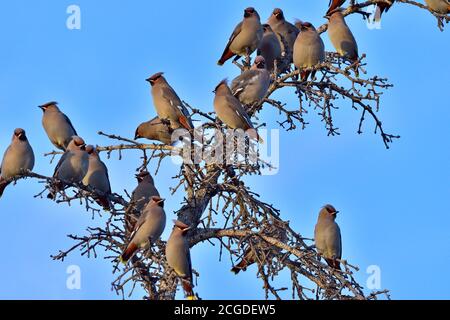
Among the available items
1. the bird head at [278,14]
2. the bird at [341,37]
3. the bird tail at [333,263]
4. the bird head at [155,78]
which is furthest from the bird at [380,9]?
the bird tail at [333,263]

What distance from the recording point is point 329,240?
9.04 meters

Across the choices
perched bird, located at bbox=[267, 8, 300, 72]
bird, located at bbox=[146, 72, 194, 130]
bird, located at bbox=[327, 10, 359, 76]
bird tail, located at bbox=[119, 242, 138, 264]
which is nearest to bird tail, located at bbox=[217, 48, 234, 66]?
perched bird, located at bbox=[267, 8, 300, 72]

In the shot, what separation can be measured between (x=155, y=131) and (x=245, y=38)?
1.24 metres

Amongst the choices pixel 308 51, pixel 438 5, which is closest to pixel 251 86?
pixel 308 51

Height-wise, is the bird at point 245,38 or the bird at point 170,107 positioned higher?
the bird at point 245,38

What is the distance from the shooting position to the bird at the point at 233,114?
29.1 ft

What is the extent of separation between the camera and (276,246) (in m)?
8.14

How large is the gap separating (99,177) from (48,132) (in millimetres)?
696

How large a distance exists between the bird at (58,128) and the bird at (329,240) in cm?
229

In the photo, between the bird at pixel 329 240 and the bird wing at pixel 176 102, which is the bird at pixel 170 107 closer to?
the bird wing at pixel 176 102
